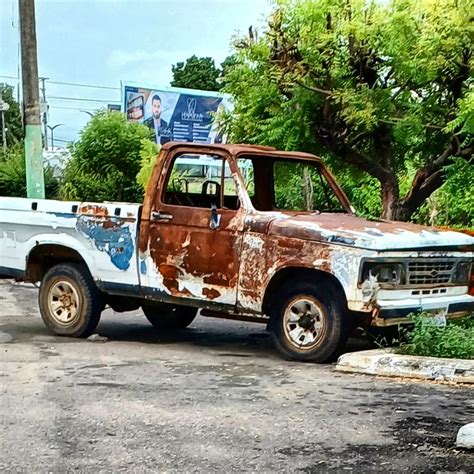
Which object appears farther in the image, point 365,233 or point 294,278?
point 294,278

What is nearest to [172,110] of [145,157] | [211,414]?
[145,157]

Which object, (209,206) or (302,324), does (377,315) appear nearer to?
(302,324)

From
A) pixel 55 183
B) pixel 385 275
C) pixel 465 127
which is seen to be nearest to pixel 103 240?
pixel 385 275

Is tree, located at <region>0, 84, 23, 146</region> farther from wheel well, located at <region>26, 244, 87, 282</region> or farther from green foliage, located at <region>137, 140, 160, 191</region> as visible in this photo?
Result: wheel well, located at <region>26, 244, 87, 282</region>

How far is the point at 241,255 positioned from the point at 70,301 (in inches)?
93.1

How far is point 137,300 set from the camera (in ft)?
31.5

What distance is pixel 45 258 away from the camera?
9.94m

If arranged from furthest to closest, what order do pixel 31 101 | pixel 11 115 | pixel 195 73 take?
pixel 11 115 < pixel 195 73 < pixel 31 101

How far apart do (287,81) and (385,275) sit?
358 centimetres

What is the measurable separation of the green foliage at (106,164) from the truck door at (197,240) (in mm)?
12674

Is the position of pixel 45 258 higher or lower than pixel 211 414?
higher

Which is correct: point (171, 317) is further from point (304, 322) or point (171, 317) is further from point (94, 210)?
point (304, 322)

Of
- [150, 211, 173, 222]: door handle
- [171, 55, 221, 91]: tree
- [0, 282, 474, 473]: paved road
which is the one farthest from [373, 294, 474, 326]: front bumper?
[171, 55, 221, 91]: tree

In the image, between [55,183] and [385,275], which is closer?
[385,275]
